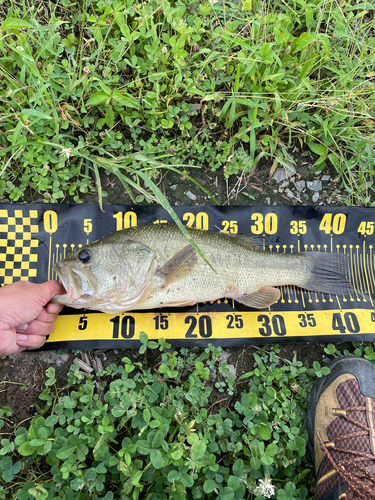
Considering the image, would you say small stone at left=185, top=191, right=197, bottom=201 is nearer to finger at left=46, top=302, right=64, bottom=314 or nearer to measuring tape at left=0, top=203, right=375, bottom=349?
measuring tape at left=0, top=203, right=375, bottom=349

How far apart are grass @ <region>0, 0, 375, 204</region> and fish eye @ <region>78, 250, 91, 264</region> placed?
0.78 metres

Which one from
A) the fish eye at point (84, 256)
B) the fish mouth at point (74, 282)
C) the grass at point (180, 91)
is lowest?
the fish mouth at point (74, 282)

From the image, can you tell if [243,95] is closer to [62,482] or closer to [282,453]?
[282,453]

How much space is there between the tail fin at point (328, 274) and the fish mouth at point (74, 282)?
2.08m

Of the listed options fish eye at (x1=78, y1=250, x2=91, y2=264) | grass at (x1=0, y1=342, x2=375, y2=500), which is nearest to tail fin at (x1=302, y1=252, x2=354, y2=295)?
grass at (x1=0, y1=342, x2=375, y2=500)

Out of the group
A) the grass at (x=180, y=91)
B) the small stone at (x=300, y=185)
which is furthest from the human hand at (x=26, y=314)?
the small stone at (x=300, y=185)

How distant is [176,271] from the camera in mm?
2504

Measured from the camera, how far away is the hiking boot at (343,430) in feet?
8.03

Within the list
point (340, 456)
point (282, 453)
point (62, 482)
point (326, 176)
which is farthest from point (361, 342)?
point (62, 482)

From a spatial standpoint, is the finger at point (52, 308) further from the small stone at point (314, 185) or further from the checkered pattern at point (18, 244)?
the small stone at point (314, 185)

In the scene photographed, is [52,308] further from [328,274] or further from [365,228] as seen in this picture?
[365,228]

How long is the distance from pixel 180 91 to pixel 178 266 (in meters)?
1.85

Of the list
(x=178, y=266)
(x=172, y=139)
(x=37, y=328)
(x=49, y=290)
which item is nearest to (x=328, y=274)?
(x=178, y=266)

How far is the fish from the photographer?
2.40 m
